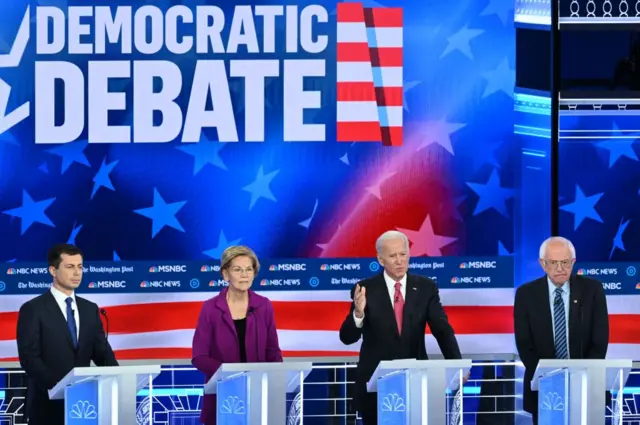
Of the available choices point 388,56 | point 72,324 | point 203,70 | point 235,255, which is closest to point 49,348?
point 72,324

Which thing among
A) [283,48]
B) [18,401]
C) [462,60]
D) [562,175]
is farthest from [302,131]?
[18,401]

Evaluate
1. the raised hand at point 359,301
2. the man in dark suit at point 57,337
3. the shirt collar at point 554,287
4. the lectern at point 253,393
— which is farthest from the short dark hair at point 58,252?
the shirt collar at point 554,287

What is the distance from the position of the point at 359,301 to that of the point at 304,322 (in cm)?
173

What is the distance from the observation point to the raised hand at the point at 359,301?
724 cm

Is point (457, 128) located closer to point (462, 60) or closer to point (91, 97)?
point (462, 60)

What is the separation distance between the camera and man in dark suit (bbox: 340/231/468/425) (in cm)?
739

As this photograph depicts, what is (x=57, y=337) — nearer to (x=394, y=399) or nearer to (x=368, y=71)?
(x=394, y=399)

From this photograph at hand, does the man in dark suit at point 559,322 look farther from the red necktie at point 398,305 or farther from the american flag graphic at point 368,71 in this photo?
the american flag graphic at point 368,71

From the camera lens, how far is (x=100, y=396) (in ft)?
20.5

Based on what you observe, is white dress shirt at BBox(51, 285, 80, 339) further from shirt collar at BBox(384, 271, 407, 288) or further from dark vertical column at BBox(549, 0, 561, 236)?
dark vertical column at BBox(549, 0, 561, 236)

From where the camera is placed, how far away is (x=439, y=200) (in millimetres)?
8953

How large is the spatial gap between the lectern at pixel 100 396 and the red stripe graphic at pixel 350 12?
332 centimetres

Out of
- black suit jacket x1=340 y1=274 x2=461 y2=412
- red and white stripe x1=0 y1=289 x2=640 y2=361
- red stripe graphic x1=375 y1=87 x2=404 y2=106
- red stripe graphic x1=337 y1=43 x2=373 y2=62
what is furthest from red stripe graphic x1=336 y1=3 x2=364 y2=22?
black suit jacket x1=340 y1=274 x2=461 y2=412

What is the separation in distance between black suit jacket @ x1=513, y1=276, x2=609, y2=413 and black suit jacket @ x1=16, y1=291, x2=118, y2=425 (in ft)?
Result: 6.95
